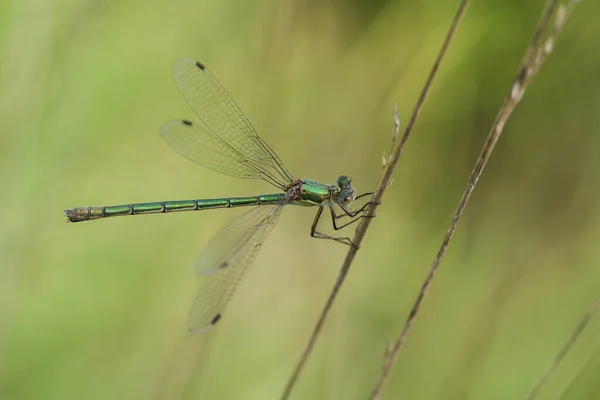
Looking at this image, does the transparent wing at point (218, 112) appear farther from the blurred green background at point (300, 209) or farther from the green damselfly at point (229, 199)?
the blurred green background at point (300, 209)

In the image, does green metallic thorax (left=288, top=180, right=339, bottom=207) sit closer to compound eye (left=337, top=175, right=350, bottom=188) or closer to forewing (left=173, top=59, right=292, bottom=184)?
compound eye (left=337, top=175, right=350, bottom=188)

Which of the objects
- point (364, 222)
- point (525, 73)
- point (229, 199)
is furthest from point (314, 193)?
point (525, 73)

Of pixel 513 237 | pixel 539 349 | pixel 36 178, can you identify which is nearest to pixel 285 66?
pixel 36 178

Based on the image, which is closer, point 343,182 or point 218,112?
point 218,112

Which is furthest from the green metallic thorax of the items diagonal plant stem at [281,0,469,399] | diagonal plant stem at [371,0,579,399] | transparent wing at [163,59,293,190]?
diagonal plant stem at [371,0,579,399]

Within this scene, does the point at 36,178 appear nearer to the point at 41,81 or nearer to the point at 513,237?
the point at 41,81

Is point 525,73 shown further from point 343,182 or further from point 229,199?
point 229,199
